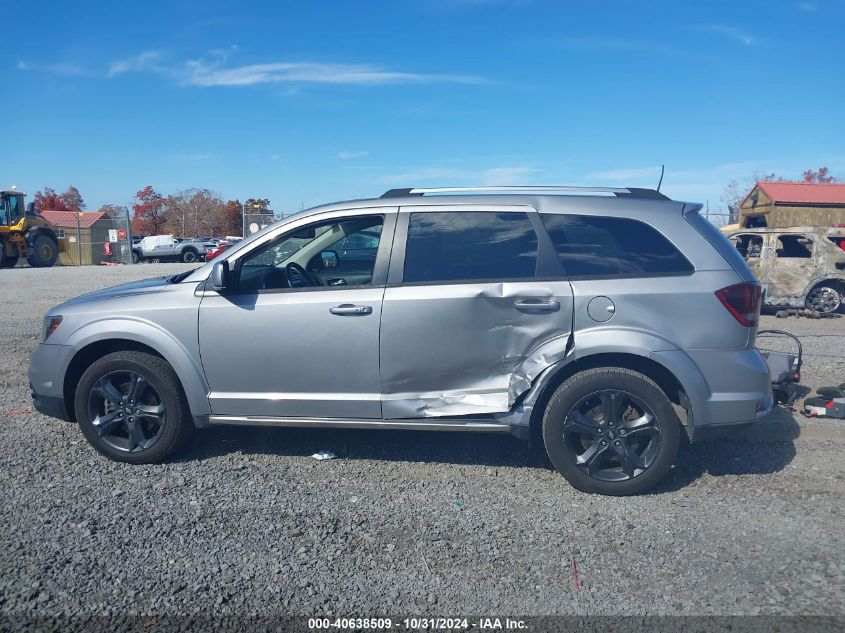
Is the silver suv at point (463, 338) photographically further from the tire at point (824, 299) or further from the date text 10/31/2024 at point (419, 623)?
the tire at point (824, 299)

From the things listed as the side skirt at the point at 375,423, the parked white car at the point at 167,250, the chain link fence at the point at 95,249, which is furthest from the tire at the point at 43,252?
the side skirt at the point at 375,423

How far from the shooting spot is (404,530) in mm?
3959

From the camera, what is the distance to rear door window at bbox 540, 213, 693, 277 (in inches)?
174

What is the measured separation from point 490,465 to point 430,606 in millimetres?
1821

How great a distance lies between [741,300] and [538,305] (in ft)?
4.04

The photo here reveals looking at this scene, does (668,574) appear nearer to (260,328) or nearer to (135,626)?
(135,626)

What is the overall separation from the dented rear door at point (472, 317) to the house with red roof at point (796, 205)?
21.4 meters

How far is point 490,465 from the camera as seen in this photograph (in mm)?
4957

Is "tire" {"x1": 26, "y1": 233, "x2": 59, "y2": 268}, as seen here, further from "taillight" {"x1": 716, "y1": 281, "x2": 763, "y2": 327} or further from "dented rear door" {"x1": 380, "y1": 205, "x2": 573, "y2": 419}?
"taillight" {"x1": 716, "y1": 281, "x2": 763, "y2": 327}

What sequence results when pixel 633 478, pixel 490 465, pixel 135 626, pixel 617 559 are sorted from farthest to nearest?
pixel 490 465
pixel 633 478
pixel 617 559
pixel 135 626

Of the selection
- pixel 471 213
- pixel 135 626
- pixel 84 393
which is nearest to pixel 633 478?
pixel 471 213

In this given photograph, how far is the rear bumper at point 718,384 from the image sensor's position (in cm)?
427

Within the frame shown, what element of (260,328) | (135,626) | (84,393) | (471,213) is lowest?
Result: (135,626)

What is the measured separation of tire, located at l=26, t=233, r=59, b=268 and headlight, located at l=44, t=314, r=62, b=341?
27.3 metres
